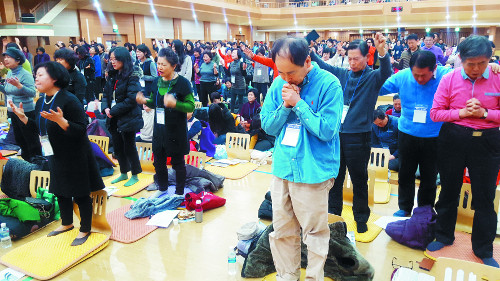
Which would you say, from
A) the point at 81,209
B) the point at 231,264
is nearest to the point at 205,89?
the point at 81,209

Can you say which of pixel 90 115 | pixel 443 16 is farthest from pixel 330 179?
pixel 443 16

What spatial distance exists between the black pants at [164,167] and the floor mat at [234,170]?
90 centimetres

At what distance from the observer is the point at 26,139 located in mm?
4453

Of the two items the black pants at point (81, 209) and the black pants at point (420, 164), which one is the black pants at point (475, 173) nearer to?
the black pants at point (420, 164)

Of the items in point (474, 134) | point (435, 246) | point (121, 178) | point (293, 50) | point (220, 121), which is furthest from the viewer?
point (220, 121)

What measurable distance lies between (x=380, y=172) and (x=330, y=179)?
255cm

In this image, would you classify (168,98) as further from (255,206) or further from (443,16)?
(443,16)

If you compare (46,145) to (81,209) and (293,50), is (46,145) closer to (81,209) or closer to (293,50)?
(81,209)

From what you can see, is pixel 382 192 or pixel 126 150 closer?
pixel 382 192

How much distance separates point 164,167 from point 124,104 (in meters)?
0.80

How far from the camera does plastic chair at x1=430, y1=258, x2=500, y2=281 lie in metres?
1.60

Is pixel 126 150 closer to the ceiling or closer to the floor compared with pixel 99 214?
closer to the ceiling

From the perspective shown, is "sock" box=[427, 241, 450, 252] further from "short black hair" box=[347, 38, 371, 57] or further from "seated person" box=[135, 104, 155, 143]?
"seated person" box=[135, 104, 155, 143]

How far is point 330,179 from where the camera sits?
5.95 ft
